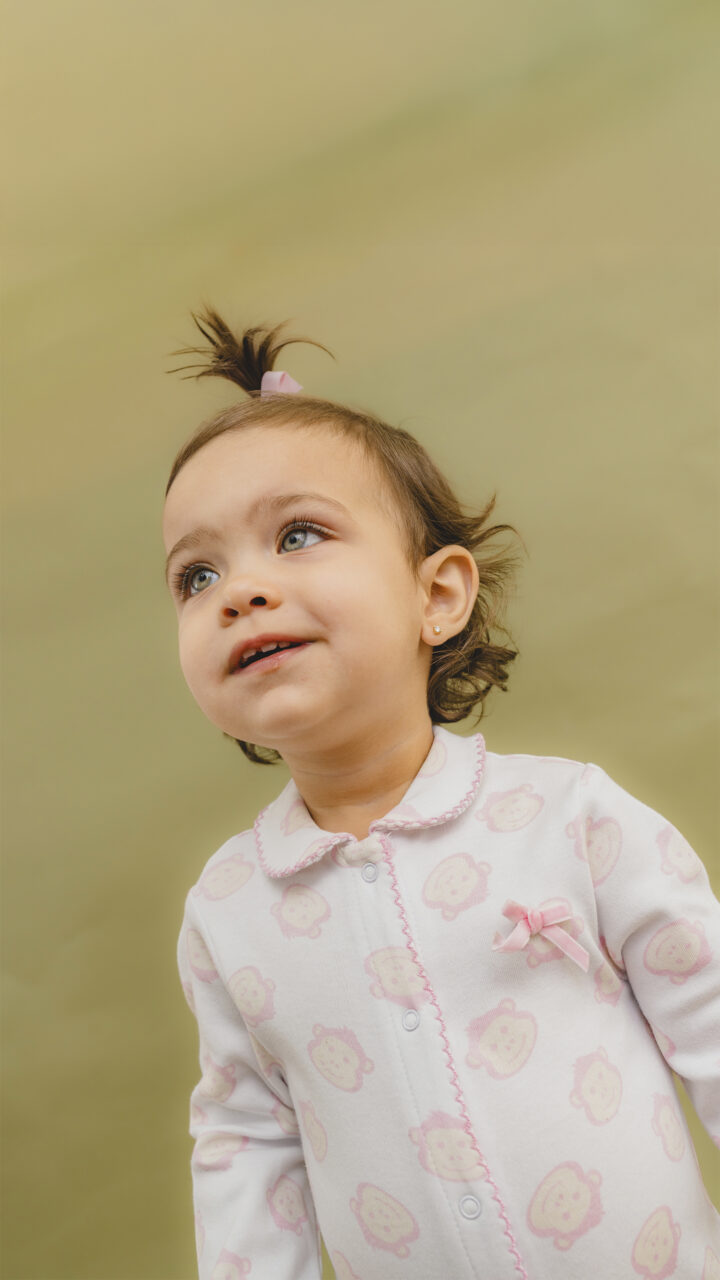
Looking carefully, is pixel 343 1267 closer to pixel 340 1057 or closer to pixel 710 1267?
pixel 340 1057

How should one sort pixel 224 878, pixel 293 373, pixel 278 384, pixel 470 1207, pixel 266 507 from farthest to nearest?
pixel 293 373 → pixel 278 384 → pixel 224 878 → pixel 266 507 → pixel 470 1207

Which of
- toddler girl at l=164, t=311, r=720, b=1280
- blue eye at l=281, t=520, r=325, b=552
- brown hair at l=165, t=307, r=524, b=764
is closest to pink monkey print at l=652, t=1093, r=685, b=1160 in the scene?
toddler girl at l=164, t=311, r=720, b=1280

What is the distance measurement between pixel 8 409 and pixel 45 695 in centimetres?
43

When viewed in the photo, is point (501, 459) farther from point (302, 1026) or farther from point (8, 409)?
point (302, 1026)

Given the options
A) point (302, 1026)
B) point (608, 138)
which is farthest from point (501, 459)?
point (302, 1026)

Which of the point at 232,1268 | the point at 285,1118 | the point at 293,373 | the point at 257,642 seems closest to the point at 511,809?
the point at 257,642

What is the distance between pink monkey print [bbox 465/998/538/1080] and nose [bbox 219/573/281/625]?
385 mm

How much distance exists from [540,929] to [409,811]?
151 millimetres

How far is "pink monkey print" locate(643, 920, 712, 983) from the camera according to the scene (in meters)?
0.94

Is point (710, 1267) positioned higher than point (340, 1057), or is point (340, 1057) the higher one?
point (340, 1057)

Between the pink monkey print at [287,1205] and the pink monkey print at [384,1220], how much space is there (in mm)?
125

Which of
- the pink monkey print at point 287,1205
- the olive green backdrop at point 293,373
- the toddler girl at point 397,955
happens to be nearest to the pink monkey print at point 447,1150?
the toddler girl at point 397,955

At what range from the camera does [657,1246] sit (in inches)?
35.6

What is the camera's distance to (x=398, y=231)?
5.20 feet
